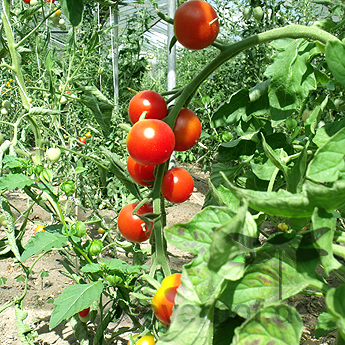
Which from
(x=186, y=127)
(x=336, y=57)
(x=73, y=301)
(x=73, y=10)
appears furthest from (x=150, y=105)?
(x=73, y=301)

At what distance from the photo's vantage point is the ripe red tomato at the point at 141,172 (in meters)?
0.59

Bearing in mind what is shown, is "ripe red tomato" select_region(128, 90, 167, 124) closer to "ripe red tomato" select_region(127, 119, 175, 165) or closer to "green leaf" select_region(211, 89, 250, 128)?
"ripe red tomato" select_region(127, 119, 175, 165)

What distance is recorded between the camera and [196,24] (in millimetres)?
490

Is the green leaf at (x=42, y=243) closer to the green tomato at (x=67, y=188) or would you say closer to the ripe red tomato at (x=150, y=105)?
the green tomato at (x=67, y=188)

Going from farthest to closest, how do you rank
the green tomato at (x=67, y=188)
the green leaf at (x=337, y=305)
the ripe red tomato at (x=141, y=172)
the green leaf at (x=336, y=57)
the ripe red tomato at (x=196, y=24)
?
the green tomato at (x=67, y=188)
the ripe red tomato at (x=141, y=172)
the ripe red tomato at (x=196, y=24)
the green leaf at (x=336, y=57)
the green leaf at (x=337, y=305)

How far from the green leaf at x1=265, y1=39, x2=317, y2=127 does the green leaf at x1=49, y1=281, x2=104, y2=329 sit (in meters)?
0.48

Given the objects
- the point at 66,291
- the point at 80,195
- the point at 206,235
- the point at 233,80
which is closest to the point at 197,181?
the point at 233,80

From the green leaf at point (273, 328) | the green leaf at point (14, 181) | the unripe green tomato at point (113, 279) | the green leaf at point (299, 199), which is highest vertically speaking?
the green leaf at point (299, 199)

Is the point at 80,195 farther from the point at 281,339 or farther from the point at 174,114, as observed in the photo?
the point at 281,339

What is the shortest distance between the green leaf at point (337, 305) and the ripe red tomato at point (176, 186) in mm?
324

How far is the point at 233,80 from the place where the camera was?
3.08 m

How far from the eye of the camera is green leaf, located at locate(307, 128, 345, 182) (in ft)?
1.11

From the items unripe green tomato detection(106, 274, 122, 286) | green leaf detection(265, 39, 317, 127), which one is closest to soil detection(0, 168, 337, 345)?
unripe green tomato detection(106, 274, 122, 286)

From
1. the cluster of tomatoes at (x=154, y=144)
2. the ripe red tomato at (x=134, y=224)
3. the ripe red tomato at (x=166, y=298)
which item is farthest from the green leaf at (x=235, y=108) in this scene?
the ripe red tomato at (x=166, y=298)
